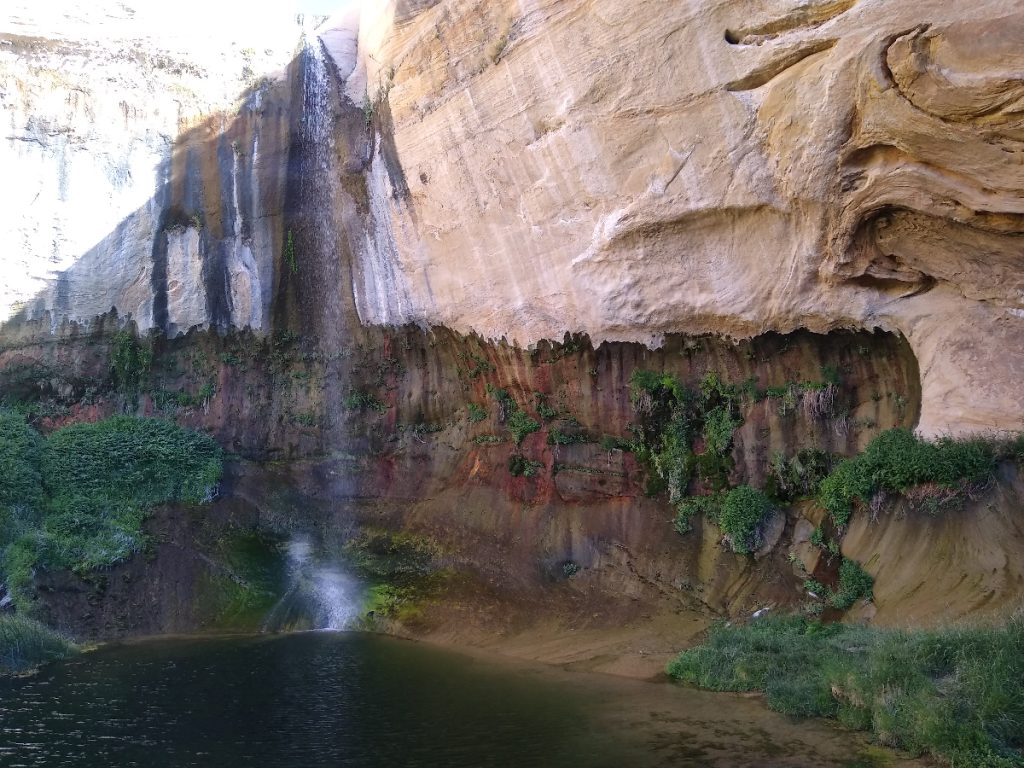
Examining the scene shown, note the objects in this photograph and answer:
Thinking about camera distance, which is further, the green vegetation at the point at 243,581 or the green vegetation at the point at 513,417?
the green vegetation at the point at 513,417

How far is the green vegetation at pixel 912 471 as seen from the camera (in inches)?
438

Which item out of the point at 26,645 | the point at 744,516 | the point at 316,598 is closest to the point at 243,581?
the point at 316,598

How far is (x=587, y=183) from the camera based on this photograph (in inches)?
571

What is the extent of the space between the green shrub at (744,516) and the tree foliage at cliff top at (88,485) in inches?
397

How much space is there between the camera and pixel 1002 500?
11.0m

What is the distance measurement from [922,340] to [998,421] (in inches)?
60.5

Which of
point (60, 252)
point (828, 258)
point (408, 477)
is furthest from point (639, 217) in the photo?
point (60, 252)

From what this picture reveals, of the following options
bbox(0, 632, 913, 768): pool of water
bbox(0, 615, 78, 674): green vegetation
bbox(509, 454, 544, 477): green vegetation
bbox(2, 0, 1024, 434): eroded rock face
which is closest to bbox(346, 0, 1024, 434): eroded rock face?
bbox(2, 0, 1024, 434): eroded rock face

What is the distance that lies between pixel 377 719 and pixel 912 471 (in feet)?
24.5

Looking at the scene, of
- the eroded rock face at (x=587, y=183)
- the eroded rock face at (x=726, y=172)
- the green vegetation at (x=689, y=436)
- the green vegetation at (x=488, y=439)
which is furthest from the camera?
the green vegetation at (x=488, y=439)

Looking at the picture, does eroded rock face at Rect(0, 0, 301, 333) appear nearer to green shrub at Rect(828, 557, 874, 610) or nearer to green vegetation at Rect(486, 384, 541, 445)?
green vegetation at Rect(486, 384, 541, 445)

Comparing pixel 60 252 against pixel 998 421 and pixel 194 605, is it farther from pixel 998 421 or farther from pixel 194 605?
pixel 998 421

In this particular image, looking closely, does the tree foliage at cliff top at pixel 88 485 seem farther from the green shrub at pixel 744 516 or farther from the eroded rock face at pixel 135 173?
the green shrub at pixel 744 516

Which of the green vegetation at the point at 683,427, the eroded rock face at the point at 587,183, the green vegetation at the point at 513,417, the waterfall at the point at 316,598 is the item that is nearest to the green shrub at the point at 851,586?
the eroded rock face at the point at 587,183
